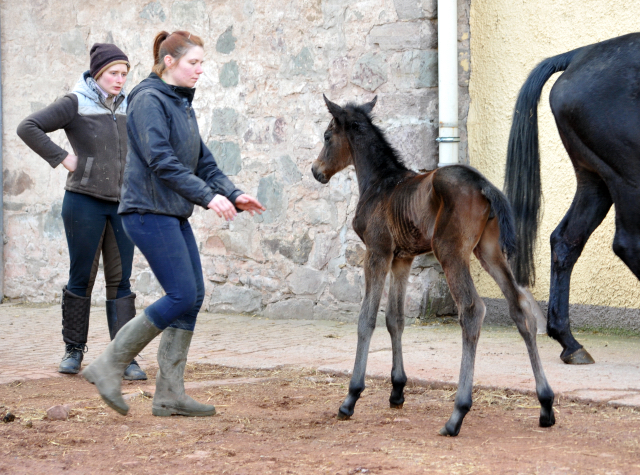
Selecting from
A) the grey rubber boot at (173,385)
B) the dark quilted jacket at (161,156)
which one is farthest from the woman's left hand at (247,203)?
the grey rubber boot at (173,385)

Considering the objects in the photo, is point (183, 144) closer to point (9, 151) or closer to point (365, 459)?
point (365, 459)

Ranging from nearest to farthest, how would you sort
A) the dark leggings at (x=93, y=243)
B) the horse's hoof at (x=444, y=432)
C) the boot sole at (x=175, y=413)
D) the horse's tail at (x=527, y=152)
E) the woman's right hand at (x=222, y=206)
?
the horse's hoof at (x=444, y=432) → the woman's right hand at (x=222, y=206) → the boot sole at (x=175, y=413) → the dark leggings at (x=93, y=243) → the horse's tail at (x=527, y=152)

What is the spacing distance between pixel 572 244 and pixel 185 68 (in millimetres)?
2888

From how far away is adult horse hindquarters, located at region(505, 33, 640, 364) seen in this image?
183 inches

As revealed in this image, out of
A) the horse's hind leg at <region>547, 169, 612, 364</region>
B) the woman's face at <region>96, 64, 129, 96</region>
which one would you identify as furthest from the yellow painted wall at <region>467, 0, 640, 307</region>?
the woman's face at <region>96, 64, 129, 96</region>

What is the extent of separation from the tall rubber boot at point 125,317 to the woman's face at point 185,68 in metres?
1.83

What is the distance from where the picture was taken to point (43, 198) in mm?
9172

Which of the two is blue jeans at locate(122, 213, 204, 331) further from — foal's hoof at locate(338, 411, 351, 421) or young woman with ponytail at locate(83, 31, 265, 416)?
foal's hoof at locate(338, 411, 351, 421)

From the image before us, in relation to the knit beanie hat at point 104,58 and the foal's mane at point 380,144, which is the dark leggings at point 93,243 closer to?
the knit beanie hat at point 104,58

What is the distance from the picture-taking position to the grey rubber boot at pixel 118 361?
3.86m

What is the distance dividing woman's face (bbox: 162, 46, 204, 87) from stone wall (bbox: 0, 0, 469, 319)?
3280 millimetres

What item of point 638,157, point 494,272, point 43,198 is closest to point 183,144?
point 494,272

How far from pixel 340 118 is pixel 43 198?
18.3ft

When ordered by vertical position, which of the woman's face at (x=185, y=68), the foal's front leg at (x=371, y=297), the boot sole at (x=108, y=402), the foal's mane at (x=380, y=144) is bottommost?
the boot sole at (x=108, y=402)
